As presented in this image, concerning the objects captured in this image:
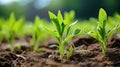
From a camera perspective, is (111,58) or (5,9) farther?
(5,9)

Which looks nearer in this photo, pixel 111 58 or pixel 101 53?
pixel 111 58

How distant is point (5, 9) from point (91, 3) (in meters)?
11.3

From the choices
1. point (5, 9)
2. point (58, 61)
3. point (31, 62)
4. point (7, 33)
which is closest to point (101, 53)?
point (58, 61)

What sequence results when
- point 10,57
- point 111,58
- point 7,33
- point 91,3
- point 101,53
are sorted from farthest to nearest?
point 91,3 → point 7,33 → point 10,57 → point 101,53 → point 111,58

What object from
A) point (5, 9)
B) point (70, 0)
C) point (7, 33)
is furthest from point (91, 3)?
point (7, 33)

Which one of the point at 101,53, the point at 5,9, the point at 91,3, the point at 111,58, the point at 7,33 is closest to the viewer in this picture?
the point at 111,58

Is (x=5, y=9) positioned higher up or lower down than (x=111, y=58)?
higher up

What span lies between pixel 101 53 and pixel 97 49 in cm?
12

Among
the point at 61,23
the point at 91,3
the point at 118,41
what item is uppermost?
the point at 91,3

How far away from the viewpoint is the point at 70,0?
3675 centimetres

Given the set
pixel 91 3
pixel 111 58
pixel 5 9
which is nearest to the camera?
pixel 111 58

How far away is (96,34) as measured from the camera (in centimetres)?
208

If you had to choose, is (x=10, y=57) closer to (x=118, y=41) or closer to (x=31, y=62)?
(x=31, y=62)

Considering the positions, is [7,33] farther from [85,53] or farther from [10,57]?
[85,53]
